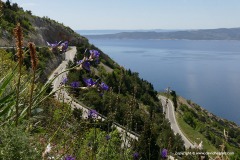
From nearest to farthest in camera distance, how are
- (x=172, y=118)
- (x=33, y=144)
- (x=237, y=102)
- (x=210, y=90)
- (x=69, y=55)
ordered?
(x=33, y=144), (x=69, y=55), (x=172, y=118), (x=237, y=102), (x=210, y=90)

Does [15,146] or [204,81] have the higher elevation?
[15,146]

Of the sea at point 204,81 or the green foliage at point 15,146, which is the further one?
the sea at point 204,81

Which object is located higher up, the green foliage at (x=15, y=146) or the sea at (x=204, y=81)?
the green foliage at (x=15, y=146)

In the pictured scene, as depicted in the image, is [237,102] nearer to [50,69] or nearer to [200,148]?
[50,69]

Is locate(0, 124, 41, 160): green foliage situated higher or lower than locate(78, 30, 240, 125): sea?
higher

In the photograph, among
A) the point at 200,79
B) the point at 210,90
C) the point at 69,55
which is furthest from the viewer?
the point at 200,79

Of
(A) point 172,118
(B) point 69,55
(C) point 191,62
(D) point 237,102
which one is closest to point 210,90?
(D) point 237,102

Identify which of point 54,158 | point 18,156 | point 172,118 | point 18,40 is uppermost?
point 18,40

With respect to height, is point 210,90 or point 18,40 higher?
point 18,40

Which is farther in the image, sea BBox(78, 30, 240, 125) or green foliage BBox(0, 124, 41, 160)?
sea BBox(78, 30, 240, 125)

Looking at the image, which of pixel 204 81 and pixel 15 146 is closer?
pixel 15 146

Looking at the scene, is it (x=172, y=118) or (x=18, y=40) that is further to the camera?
(x=172, y=118)
